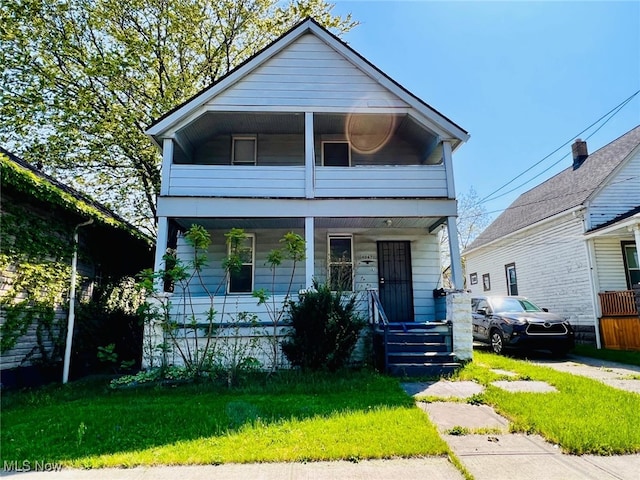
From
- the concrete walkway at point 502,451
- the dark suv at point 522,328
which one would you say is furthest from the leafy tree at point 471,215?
the concrete walkway at point 502,451

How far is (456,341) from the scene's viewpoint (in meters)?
8.34

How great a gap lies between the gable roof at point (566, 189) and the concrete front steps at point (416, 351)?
802cm

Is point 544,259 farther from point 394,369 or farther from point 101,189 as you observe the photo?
point 101,189

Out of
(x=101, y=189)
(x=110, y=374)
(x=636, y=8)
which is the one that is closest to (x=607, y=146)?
(x=636, y=8)

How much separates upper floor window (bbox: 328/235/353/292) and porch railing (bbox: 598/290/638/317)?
8151 mm

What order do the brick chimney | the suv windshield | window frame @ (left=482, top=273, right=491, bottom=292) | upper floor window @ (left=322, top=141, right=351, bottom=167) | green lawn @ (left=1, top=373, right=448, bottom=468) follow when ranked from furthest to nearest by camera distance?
window frame @ (left=482, top=273, right=491, bottom=292) < the brick chimney < the suv windshield < upper floor window @ (left=322, top=141, right=351, bottom=167) < green lawn @ (left=1, top=373, right=448, bottom=468)

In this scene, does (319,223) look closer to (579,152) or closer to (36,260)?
(36,260)

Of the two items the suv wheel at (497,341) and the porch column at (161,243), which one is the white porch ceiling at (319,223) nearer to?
the porch column at (161,243)

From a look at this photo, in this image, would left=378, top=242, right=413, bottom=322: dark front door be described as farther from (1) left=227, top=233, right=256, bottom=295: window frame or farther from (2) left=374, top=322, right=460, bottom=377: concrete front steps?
(1) left=227, top=233, right=256, bottom=295: window frame

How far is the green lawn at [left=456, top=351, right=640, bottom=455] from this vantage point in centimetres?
384

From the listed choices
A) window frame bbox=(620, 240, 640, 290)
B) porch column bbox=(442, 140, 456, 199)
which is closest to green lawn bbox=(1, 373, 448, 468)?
porch column bbox=(442, 140, 456, 199)

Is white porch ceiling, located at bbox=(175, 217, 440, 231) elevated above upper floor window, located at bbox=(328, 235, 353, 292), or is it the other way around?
white porch ceiling, located at bbox=(175, 217, 440, 231)

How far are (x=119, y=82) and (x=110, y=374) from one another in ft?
37.6

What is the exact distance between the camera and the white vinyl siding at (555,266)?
1261 cm
